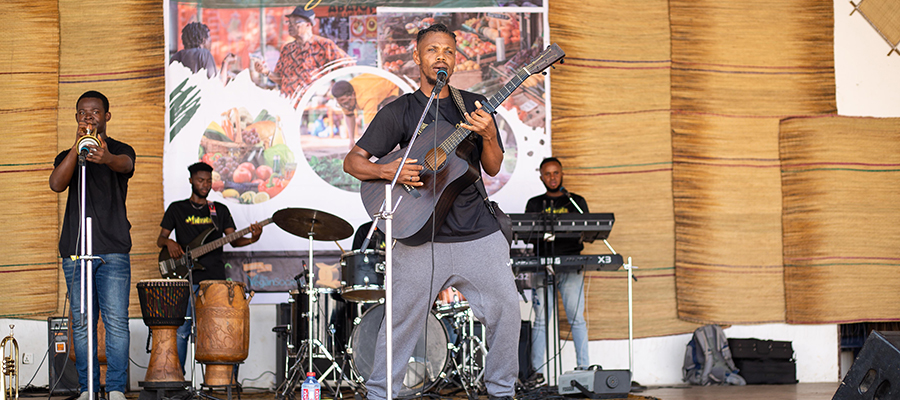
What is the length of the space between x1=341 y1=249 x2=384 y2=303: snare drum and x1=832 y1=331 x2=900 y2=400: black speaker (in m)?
2.98

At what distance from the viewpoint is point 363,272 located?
5238 millimetres

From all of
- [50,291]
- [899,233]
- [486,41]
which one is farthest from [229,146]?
[899,233]

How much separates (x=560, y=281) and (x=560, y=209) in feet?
1.88

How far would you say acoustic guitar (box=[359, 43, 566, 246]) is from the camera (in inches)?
127

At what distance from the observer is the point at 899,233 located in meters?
6.85

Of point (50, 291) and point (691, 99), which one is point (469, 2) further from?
point (50, 291)

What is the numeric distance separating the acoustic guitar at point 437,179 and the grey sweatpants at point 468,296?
12cm

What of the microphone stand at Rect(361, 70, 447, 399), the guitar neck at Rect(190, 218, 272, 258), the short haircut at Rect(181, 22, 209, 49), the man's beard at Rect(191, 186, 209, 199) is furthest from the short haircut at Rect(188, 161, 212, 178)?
the microphone stand at Rect(361, 70, 447, 399)

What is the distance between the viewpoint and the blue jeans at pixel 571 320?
6145 millimetres

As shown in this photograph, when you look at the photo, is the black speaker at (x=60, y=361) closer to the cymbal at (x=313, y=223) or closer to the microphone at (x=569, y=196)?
the cymbal at (x=313, y=223)

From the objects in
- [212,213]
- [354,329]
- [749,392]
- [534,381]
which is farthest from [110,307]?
[749,392]

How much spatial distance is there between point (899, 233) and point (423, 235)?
5.40m

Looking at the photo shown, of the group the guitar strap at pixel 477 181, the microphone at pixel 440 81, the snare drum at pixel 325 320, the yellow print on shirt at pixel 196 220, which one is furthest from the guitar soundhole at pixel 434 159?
the yellow print on shirt at pixel 196 220

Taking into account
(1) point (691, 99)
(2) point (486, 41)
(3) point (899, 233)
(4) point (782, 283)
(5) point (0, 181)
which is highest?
(2) point (486, 41)
